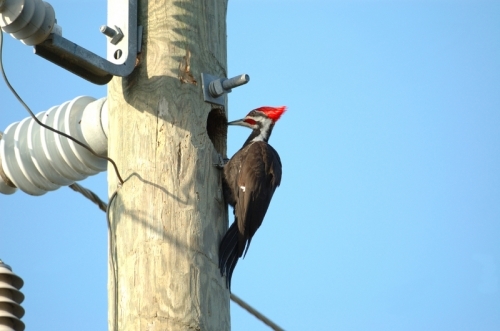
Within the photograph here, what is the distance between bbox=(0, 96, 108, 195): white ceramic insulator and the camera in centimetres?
459

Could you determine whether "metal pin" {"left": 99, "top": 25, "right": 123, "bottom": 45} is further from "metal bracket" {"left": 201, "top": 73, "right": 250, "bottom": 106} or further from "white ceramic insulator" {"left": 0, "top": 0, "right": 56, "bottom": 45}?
"metal bracket" {"left": 201, "top": 73, "right": 250, "bottom": 106}

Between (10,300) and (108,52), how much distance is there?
118cm

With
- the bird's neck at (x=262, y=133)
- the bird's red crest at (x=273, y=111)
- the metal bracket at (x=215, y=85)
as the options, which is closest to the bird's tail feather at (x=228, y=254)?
the metal bracket at (x=215, y=85)

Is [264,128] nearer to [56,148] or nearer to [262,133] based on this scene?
[262,133]

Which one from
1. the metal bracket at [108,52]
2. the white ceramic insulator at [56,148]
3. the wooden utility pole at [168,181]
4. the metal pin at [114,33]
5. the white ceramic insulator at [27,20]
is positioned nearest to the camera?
the wooden utility pole at [168,181]

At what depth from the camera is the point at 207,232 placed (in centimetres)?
404

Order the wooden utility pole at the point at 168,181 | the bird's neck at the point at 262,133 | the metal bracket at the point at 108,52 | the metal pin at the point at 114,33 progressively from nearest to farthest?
the wooden utility pole at the point at 168,181, the metal bracket at the point at 108,52, the metal pin at the point at 114,33, the bird's neck at the point at 262,133

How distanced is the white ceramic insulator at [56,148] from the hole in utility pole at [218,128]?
52 cm

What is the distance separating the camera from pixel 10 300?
12.8 feet

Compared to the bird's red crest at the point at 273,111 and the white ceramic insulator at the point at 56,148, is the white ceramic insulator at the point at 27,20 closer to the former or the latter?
the white ceramic insulator at the point at 56,148

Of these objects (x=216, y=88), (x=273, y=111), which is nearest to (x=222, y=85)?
(x=216, y=88)

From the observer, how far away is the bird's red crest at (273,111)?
6.05 metres

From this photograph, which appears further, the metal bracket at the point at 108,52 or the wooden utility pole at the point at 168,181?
the metal bracket at the point at 108,52

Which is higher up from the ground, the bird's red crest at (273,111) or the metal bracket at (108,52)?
the bird's red crest at (273,111)
